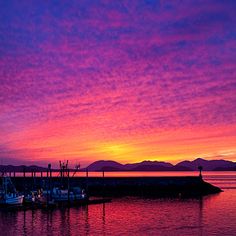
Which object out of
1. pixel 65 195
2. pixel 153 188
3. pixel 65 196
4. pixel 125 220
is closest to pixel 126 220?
pixel 125 220

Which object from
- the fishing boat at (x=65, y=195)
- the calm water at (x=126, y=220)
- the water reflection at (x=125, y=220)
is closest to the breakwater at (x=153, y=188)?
the fishing boat at (x=65, y=195)

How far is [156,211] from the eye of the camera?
7312 cm

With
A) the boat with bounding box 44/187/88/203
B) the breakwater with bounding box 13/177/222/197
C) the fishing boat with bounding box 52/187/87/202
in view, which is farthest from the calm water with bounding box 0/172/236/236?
the breakwater with bounding box 13/177/222/197

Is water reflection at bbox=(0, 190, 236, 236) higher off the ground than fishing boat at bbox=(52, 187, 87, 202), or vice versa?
fishing boat at bbox=(52, 187, 87, 202)

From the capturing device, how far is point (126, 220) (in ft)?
205

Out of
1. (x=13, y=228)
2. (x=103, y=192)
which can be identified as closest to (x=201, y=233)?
(x=13, y=228)

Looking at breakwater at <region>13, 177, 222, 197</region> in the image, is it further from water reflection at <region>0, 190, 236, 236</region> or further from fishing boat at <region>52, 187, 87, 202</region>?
water reflection at <region>0, 190, 236, 236</region>

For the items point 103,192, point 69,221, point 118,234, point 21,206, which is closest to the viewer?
point 118,234

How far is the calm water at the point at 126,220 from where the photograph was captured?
53188 millimetres

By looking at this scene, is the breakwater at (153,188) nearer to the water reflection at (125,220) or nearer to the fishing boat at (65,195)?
the fishing boat at (65,195)

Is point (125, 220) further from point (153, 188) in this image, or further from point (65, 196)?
point (153, 188)

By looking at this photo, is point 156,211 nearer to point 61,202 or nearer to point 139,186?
point 61,202

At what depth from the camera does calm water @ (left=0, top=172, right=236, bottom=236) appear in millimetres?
53188

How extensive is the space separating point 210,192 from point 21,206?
56728 mm
